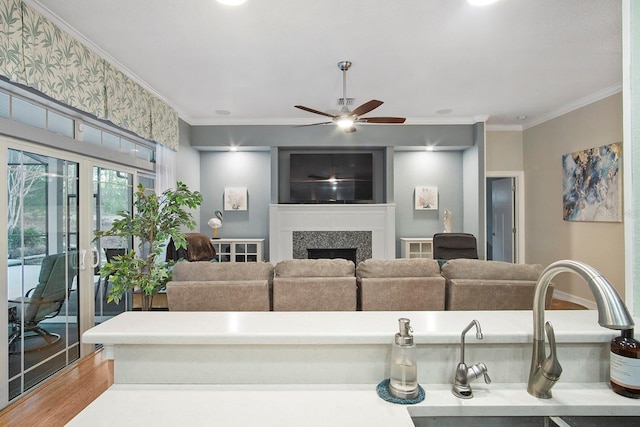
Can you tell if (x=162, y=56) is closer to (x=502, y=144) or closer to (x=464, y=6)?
(x=464, y=6)

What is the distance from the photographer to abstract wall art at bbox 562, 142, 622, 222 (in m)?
3.80

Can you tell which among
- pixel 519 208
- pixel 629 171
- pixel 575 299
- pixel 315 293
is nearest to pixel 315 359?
pixel 629 171

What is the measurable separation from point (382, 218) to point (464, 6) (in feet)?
10.8

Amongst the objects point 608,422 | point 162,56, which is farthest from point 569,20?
point 162,56

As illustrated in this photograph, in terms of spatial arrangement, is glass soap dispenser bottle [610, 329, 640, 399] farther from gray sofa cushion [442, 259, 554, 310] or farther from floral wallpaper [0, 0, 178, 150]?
floral wallpaper [0, 0, 178, 150]

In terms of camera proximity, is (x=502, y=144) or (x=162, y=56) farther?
(x=502, y=144)

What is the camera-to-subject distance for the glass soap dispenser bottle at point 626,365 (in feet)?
2.75

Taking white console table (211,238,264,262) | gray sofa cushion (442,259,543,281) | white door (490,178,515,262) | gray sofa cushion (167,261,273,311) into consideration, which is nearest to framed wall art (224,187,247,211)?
white console table (211,238,264,262)

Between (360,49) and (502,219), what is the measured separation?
170 inches

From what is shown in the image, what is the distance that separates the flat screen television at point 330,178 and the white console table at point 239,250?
0.91m

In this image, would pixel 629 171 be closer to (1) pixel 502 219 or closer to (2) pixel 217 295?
(2) pixel 217 295

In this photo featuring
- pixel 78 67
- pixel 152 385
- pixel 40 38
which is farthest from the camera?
pixel 78 67

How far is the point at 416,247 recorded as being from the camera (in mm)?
5508

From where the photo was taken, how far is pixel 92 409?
81 centimetres
